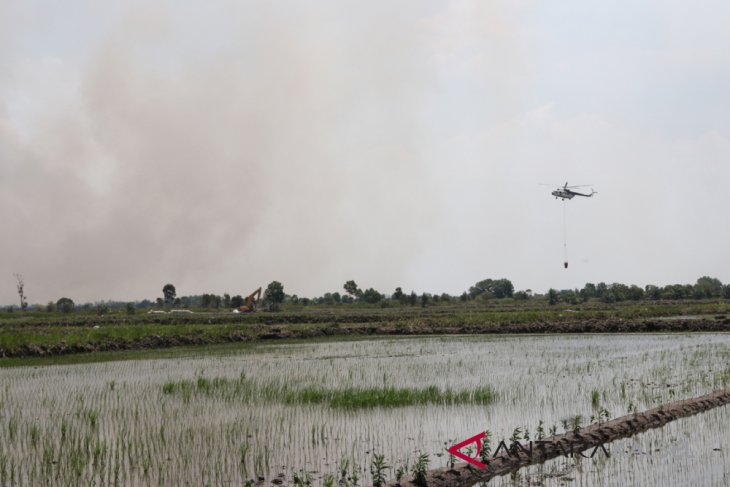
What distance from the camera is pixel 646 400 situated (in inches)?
443

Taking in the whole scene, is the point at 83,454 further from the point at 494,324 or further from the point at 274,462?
the point at 494,324

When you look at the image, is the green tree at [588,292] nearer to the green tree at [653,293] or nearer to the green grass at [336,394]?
the green tree at [653,293]

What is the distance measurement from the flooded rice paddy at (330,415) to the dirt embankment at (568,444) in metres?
0.18

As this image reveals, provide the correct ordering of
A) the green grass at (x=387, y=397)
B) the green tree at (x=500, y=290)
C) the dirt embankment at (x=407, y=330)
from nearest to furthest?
the green grass at (x=387, y=397) → the dirt embankment at (x=407, y=330) → the green tree at (x=500, y=290)

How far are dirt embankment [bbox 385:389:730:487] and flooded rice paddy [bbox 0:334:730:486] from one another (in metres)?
0.18

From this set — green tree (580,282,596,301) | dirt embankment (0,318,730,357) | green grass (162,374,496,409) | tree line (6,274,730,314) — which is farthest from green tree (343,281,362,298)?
green grass (162,374,496,409)

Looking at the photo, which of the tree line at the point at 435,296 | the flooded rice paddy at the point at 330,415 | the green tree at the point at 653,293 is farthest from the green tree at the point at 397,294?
the flooded rice paddy at the point at 330,415

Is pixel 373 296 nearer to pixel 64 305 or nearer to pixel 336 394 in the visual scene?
pixel 64 305

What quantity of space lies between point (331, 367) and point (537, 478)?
1057 cm

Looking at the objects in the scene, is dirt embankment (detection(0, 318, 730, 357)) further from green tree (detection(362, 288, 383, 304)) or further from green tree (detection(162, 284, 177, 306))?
green tree (detection(162, 284, 177, 306))

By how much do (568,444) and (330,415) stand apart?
383cm

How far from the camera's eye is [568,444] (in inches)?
309

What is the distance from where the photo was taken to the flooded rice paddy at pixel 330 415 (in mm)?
7152

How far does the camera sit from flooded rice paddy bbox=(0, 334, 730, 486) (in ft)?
23.5
